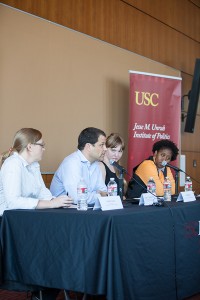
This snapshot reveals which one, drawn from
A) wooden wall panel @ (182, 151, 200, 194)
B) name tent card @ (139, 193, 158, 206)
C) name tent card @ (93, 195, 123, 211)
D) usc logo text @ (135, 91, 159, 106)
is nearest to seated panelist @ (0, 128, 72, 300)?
name tent card @ (93, 195, 123, 211)

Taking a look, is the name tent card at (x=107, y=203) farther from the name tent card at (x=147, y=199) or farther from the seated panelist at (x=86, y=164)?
the seated panelist at (x=86, y=164)

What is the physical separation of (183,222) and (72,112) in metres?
2.25

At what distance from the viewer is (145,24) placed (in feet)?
19.2

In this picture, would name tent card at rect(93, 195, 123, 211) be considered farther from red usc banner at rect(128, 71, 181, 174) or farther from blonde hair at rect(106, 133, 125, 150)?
red usc banner at rect(128, 71, 181, 174)

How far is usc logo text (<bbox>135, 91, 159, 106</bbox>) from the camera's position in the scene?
16.6ft

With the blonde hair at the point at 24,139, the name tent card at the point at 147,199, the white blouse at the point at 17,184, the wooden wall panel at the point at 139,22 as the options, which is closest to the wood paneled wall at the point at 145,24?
the wooden wall panel at the point at 139,22

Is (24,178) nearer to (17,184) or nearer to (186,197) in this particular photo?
(17,184)

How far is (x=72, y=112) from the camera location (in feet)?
15.1

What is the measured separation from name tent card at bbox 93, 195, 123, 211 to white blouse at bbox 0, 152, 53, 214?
0.37m

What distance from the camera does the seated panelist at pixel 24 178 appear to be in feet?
8.05

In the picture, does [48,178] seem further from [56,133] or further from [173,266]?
[173,266]

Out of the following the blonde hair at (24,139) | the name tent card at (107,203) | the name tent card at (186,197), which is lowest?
the name tent card at (186,197)

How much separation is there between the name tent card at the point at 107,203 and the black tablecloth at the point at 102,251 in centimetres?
8

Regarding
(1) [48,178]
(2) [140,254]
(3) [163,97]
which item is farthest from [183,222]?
(3) [163,97]
